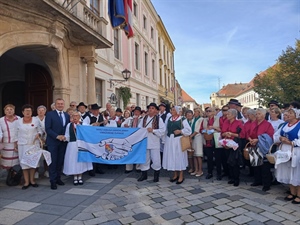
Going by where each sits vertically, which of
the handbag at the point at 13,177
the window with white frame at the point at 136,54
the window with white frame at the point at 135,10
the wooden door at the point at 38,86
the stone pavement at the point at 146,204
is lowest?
the stone pavement at the point at 146,204

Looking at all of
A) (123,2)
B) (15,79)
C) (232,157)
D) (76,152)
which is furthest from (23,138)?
(15,79)

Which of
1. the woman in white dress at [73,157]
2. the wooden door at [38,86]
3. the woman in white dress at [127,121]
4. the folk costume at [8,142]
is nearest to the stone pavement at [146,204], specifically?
the woman in white dress at [73,157]

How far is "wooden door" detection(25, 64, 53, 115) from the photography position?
9352 millimetres

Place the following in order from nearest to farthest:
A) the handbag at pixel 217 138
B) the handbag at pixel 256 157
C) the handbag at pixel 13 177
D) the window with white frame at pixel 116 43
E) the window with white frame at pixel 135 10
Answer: the handbag at pixel 256 157 < the handbag at pixel 13 177 < the handbag at pixel 217 138 < the window with white frame at pixel 116 43 < the window with white frame at pixel 135 10

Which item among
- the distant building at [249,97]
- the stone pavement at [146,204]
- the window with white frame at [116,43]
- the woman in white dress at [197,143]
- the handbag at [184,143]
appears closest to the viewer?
the stone pavement at [146,204]

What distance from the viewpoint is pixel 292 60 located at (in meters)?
18.1

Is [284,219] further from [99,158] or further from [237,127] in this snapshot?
[99,158]

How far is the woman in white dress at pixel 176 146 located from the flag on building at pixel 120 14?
5.45 metres

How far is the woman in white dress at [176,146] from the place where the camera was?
5641 millimetres

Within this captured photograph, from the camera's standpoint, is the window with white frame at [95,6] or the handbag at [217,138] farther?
the window with white frame at [95,6]

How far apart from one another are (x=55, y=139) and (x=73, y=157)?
60 centimetres

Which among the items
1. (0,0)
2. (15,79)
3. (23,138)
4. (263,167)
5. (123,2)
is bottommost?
(263,167)

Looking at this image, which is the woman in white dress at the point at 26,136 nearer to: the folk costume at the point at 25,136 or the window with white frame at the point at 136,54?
the folk costume at the point at 25,136

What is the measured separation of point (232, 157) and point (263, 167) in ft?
2.09
